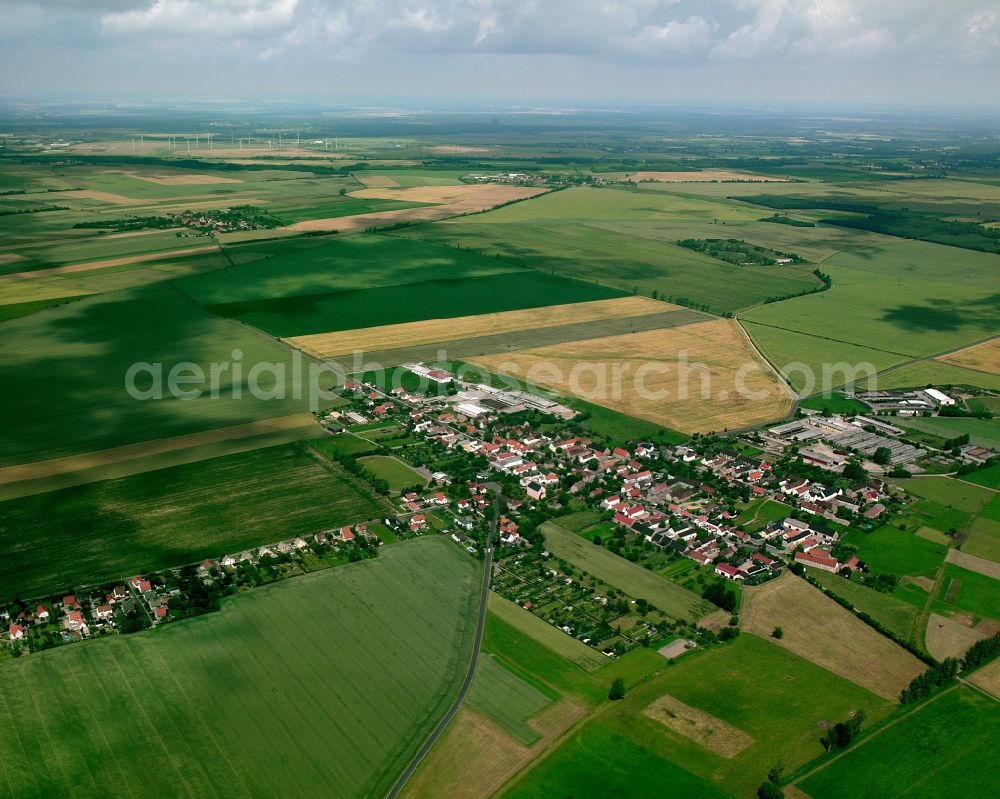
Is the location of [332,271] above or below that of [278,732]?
above

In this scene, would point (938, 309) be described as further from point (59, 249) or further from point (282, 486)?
point (59, 249)

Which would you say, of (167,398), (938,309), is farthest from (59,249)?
(938,309)

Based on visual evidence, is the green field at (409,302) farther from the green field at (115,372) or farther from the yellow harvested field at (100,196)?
the yellow harvested field at (100,196)

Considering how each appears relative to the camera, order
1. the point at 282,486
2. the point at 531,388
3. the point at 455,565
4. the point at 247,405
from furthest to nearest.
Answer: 1. the point at 531,388
2. the point at 247,405
3. the point at 282,486
4. the point at 455,565

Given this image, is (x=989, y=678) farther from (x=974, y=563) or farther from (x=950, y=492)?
(x=950, y=492)

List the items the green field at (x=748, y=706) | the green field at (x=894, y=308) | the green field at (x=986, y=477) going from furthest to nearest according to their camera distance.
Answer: the green field at (x=894, y=308), the green field at (x=986, y=477), the green field at (x=748, y=706)

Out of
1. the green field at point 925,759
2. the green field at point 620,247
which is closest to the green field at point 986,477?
the green field at point 925,759

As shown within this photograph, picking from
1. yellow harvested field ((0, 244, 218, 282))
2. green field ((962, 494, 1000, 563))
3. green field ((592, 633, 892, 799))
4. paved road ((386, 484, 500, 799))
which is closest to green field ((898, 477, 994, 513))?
green field ((962, 494, 1000, 563))
